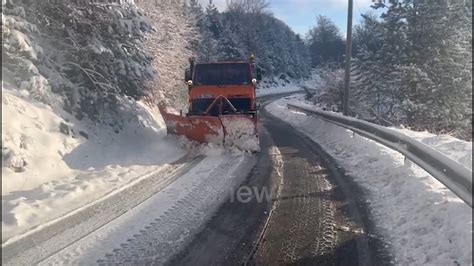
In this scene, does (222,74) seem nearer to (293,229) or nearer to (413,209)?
(413,209)

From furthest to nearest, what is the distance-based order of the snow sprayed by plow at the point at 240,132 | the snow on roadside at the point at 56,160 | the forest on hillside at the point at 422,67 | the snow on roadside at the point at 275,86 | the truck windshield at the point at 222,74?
the snow on roadside at the point at 275,86 < the forest on hillside at the point at 422,67 < the truck windshield at the point at 222,74 < the snow sprayed by plow at the point at 240,132 < the snow on roadside at the point at 56,160

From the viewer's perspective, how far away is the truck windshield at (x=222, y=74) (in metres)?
13.3

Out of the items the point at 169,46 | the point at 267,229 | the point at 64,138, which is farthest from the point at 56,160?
the point at 169,46

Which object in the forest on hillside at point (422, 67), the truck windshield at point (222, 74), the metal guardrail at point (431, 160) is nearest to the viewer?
the metal guardrail at point (431, 160)

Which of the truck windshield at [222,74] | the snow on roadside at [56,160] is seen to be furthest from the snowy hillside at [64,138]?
the truck windshield at [222,74]

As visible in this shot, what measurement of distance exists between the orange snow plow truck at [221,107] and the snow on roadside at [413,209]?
2.47 m

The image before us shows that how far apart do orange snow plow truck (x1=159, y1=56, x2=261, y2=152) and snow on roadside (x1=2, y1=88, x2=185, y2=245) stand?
683mm

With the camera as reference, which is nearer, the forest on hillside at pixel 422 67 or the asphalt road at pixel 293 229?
the asphalt road at pixel 293 229

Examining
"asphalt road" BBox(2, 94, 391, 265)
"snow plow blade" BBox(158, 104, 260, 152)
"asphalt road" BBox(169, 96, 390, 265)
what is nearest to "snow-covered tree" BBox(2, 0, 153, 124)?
"snow plow blade" BBox(158, 104, 260, 152)

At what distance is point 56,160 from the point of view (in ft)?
29.7

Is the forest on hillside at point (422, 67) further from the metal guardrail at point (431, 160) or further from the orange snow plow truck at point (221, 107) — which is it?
the metal guardrail at point (431, 160)

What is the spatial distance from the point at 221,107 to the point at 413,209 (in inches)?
292

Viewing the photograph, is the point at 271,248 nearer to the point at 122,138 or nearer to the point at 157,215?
the point at 157,215

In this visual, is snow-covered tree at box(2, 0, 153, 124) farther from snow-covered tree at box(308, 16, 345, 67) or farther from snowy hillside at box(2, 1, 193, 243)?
snow-covered tree at box(308, 16, 345, 67)
